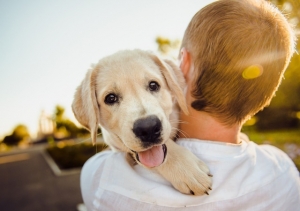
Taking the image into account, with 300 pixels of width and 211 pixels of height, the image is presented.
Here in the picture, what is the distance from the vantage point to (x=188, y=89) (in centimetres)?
298

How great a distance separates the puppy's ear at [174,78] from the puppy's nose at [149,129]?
1.14ft

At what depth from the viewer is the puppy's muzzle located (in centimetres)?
271

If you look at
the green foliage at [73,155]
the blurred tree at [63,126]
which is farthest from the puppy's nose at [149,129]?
the blurred tree at [63,126]

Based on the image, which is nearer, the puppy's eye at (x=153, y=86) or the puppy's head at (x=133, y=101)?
the puppy's head at (x=133, y=101)

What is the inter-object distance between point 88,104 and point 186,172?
1.32m

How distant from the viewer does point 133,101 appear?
306 cm

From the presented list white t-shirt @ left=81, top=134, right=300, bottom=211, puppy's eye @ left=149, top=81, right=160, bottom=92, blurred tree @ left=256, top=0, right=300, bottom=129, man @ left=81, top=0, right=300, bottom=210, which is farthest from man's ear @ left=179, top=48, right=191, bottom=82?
blurred tree @ left=256, top=0, right=300, bottom=129

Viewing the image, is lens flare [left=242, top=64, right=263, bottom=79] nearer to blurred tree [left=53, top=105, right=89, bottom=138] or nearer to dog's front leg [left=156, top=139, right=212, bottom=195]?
dog's front leg [left=156, top=139, right=212, bottom=195]

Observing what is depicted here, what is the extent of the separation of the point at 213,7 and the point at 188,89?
0.74 metres

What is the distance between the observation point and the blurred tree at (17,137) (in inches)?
2341

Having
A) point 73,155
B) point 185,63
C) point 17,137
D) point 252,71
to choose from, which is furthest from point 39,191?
point 17,137

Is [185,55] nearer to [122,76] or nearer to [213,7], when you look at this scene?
[213,7]

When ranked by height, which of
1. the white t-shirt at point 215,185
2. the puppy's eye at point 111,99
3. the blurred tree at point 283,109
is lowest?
the blurred tree at point 283,109

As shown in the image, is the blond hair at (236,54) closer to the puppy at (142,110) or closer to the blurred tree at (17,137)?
the puppy at (142,110)
